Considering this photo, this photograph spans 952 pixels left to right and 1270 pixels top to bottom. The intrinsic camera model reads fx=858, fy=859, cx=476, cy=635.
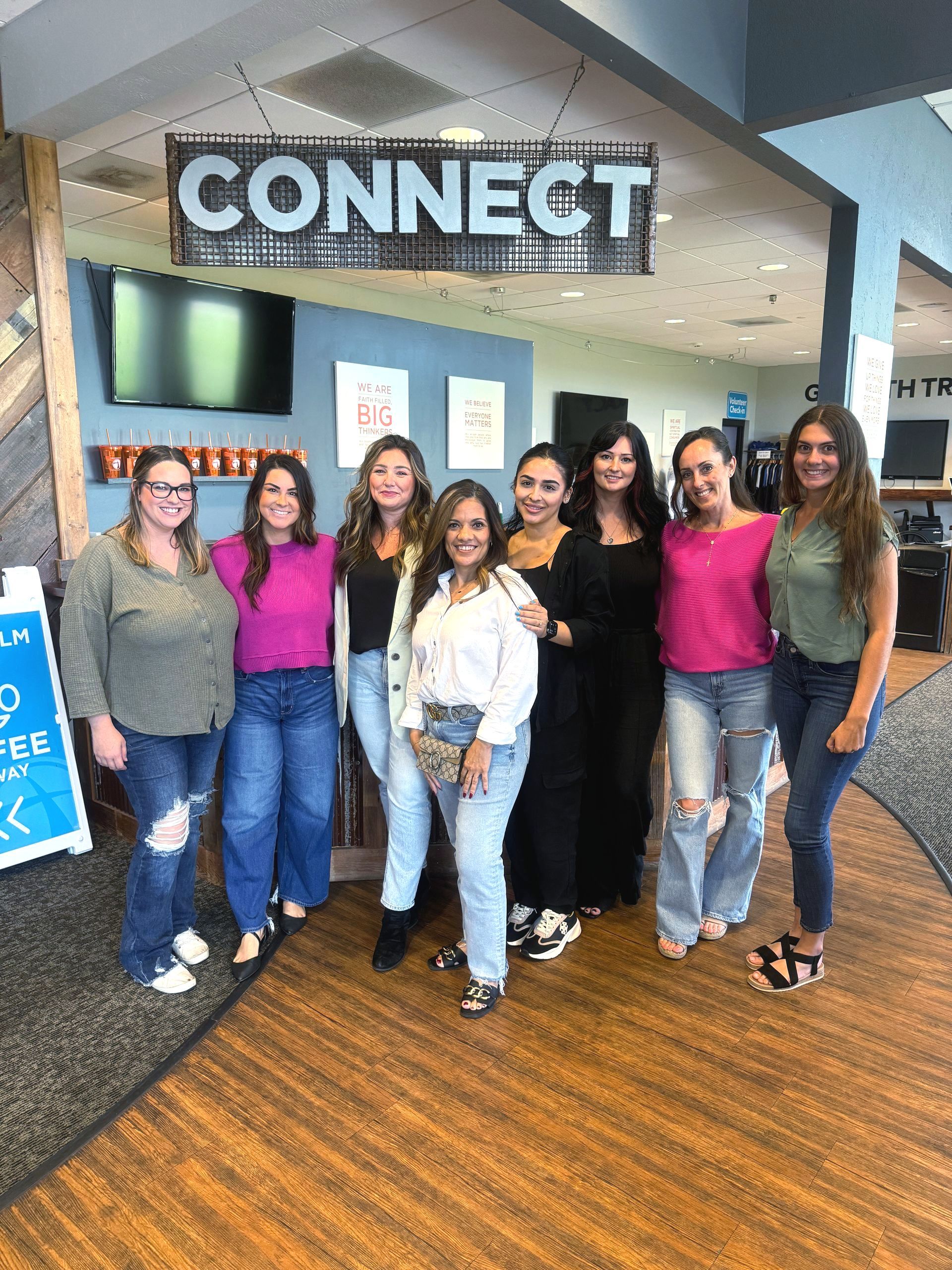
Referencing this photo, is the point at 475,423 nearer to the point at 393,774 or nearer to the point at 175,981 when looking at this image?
the point at 393,774

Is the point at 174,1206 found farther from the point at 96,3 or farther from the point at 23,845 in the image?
the point at 96,3

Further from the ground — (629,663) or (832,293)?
(832,293)

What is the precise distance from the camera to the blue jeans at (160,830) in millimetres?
2236

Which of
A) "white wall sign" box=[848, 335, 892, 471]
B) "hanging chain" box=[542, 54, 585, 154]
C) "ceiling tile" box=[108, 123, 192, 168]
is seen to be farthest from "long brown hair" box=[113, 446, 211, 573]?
"white wall sign" box=[848, 335, 892, 471]

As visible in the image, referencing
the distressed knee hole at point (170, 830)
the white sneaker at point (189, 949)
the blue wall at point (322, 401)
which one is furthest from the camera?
the blue wall at point (322, 401)

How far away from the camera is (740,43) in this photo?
326 cm

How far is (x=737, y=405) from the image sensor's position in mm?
12961

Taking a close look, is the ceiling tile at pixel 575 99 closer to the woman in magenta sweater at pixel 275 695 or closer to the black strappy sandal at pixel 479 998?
the woman in magenta sweater at pixel 275 695

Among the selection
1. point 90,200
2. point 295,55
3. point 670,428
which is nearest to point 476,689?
point 295,55

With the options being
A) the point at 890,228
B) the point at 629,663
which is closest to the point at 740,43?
the point at 890,228

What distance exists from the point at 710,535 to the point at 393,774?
1090 mm

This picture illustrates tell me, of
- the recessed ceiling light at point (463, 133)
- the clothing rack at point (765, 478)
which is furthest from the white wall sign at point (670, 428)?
the recessed ceiling light at point (463, 133)

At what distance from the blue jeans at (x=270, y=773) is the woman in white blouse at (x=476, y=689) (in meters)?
0.35

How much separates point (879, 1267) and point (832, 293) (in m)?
3.99
